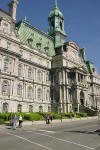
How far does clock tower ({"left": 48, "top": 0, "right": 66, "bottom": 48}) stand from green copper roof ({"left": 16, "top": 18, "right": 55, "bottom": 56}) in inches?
198

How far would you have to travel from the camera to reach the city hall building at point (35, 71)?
4062 cm

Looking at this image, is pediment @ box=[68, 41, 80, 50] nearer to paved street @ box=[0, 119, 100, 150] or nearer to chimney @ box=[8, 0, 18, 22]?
chimney @ box=[8, 0, 18, 22]

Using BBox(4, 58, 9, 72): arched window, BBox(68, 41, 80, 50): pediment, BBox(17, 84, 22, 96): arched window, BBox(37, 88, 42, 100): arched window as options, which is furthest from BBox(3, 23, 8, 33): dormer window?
BBox(68, 41, 80, 50): pediment

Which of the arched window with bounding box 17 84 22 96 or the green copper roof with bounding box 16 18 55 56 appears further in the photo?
the green copper roof with bounding box 16 18 55 56

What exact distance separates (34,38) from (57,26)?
18051 mm

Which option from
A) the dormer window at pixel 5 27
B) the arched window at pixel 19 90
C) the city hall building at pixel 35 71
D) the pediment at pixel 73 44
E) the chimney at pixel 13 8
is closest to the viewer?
the city hall building at pixel 35 71

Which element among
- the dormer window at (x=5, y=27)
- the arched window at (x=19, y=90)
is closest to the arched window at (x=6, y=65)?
the arched window at (x=19, y=90)

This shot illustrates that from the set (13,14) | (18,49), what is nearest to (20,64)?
(18,49)

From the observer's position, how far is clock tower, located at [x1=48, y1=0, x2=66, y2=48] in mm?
67312

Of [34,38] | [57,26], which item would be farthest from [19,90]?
[57,26]

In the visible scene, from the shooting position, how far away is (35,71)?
51344mm

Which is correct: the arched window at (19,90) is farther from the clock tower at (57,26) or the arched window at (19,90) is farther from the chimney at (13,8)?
the clock tower at (57,26)

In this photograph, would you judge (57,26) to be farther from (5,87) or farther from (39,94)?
(5,87)

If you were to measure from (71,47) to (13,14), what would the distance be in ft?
82.8
